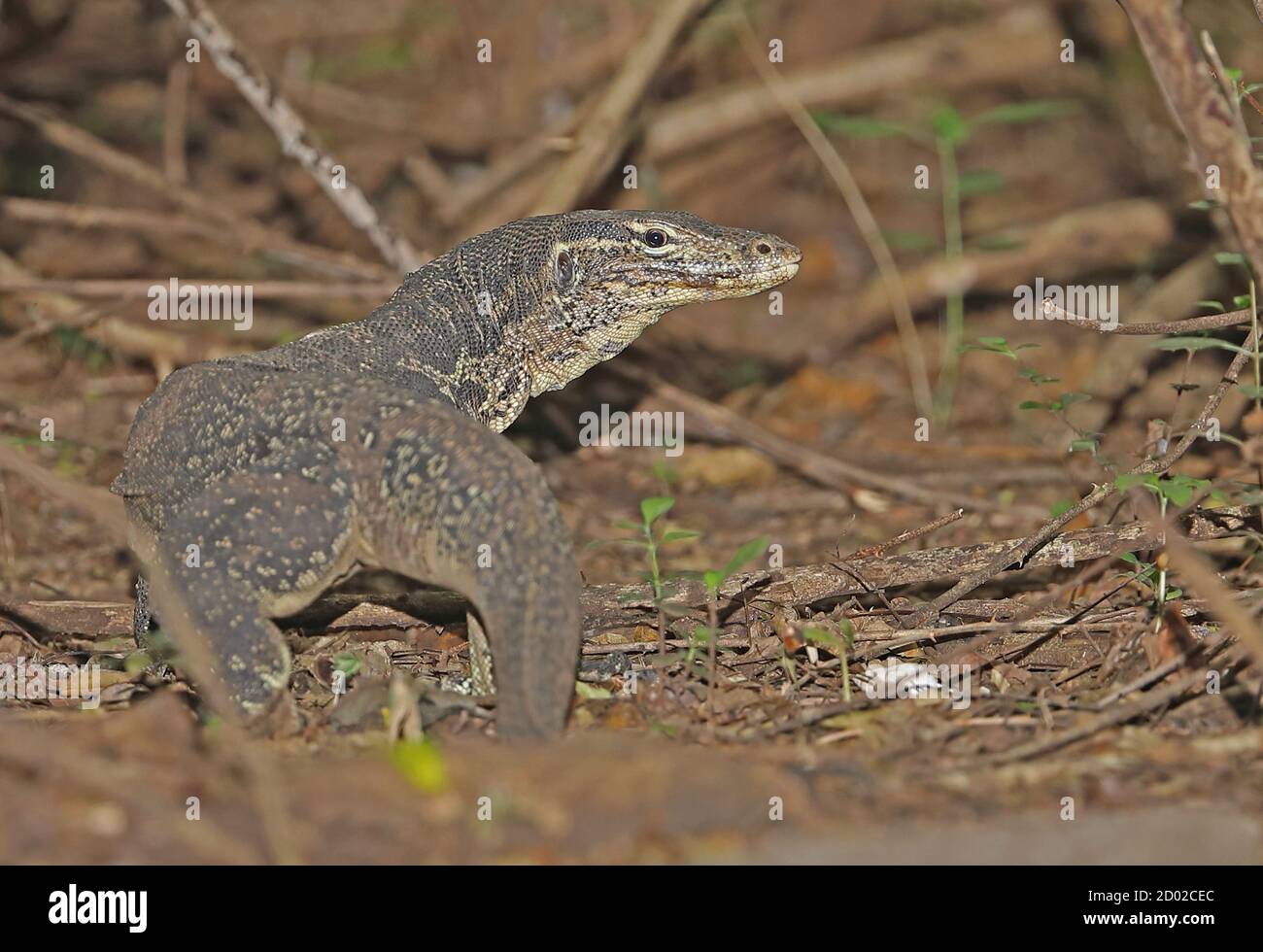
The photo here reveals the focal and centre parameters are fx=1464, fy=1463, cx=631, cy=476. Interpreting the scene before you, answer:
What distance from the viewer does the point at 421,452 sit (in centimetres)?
505

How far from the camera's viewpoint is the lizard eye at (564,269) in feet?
21.0

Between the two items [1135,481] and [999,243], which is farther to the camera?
[999,243]

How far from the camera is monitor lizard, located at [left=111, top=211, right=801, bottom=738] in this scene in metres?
4.73

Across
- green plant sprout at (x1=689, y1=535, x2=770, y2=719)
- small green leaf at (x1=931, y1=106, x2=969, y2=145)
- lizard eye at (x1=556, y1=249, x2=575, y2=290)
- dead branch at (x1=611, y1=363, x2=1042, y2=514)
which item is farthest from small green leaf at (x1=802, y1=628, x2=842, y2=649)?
small green leaf at (x1=931, y1=106, x2=969, y2=145)

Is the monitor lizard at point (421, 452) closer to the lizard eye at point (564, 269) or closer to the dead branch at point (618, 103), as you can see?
the lizard eye at point (564, 269)

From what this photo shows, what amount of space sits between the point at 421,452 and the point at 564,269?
5.46 ft

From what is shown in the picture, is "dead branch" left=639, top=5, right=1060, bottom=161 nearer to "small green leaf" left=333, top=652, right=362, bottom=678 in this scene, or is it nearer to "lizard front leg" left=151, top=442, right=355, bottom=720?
"small green leaf" left=333, top=652, right=362, bottom=678

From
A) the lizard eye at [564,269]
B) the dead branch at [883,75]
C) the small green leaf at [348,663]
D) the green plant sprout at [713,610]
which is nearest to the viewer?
the green plant sprout at [713,610]

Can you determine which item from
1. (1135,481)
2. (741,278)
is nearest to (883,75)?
(741,278)

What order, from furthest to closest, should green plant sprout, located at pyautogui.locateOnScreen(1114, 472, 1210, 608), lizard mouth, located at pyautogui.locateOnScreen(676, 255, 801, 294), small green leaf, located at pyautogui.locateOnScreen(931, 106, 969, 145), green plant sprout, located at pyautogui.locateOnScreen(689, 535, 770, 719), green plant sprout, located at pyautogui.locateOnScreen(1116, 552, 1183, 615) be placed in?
small green leaf, located at pyautogui.locateOnScreen(931, 106, 969, 145)
lizard mouth, located at pyautogui.locateOnScreen(676, 255, 801, 294)
green plant sprout, located at pyautogui.locateOnScreen(1116, 552, 1183, 615)
green plant sprout, located at pyautogui.locateOnScreen(1114, 472, 1210, 608)
green plant sprout, located at pyautogui.locateOnScreen(689, 535, 770, 719)

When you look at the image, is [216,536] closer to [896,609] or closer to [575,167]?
[896,609]

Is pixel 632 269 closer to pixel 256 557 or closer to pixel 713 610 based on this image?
pixel 713 610

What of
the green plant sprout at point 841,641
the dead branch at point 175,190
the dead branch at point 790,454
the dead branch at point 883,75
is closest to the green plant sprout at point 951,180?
the dead branch at point 790,454

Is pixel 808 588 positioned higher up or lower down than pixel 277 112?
lower down
